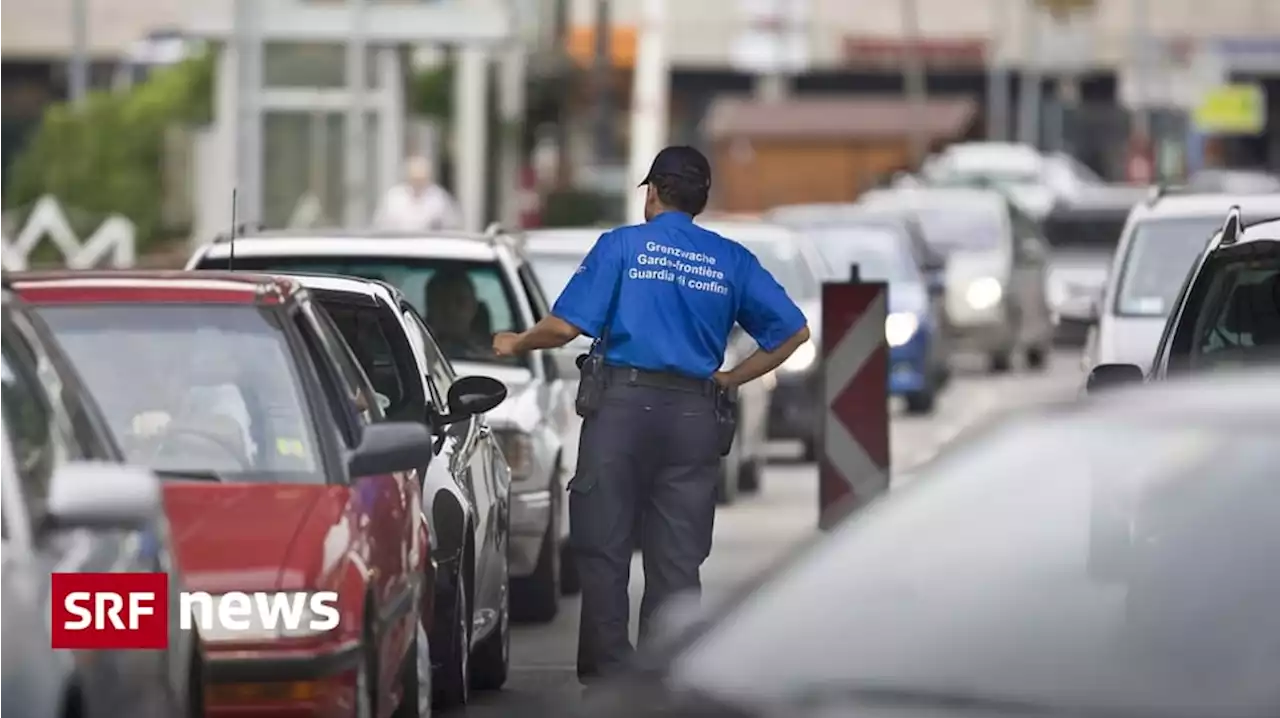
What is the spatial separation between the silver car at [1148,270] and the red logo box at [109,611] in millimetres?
10146

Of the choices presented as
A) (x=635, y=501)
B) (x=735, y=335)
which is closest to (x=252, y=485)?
(x=635, y=501)

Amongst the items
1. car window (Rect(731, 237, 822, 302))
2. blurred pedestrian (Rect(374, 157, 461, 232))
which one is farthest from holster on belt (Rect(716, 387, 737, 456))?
blurred pedestrian (Rect(374, 157, 461, 232))

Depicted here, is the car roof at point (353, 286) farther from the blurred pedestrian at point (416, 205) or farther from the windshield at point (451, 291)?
the blurred pedestrian at point (416, 205)

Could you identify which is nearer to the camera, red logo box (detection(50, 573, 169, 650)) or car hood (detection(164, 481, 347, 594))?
red logo box (detection(50, 573, 169, 650))

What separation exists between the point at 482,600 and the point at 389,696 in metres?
2.24

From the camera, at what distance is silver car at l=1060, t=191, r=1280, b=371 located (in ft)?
56.5

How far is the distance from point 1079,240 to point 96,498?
105 ft

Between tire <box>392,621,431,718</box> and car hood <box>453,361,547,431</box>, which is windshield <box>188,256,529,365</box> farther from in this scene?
tire <box>392,621,431,718</box>

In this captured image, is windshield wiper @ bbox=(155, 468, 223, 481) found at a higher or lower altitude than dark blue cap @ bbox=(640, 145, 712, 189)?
lower

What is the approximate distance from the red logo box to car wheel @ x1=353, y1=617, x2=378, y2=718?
1.41 m

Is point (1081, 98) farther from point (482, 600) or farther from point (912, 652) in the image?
point (912, 652)

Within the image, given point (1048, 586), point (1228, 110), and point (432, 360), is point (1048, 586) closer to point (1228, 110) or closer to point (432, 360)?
point (432, 360)

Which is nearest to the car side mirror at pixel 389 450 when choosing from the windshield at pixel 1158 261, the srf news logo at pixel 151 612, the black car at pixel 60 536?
the srf news logo at pixel 151 612

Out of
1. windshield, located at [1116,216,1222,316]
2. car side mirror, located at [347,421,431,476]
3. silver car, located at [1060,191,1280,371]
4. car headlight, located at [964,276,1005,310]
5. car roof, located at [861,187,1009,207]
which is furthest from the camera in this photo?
car roof, located at [861,187,1009,207]
